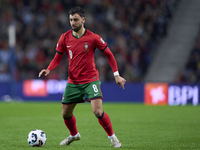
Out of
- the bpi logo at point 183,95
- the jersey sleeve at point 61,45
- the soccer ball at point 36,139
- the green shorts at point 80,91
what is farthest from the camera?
the bpi logo at point 183,95

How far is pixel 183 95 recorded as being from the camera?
1686 centimetres

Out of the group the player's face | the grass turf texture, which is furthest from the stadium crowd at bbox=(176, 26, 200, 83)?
the player's face

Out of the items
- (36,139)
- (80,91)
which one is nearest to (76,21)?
(80,91)

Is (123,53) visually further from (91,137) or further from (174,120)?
(91,137)

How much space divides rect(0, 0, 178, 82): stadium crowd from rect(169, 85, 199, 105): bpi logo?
8.94ft

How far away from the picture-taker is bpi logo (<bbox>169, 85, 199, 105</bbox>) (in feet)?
55.0

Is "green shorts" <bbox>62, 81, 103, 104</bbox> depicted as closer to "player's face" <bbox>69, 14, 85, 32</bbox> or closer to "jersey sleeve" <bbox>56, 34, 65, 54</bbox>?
"jersey sleeve" <bbox>56, 34, 65, 54</bbox>

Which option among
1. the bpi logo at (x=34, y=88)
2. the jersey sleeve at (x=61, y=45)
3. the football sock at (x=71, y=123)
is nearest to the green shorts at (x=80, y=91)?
the football sock at (x=71, y=123)

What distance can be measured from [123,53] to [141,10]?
117 inches

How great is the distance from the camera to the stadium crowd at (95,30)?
1947 centimetres

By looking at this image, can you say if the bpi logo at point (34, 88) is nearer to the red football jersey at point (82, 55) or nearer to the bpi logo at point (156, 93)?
the bpi logo at point (156, 93)

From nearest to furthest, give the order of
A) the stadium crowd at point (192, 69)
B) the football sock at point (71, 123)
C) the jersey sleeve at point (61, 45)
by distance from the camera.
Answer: the jersey sleeve at point (61, 45) → the football sock at point (71, 123) → the stadium crowd at point (192, 69)

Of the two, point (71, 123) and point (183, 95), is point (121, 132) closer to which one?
point (71, 123)

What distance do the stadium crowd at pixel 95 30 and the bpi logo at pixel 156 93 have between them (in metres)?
1.82
